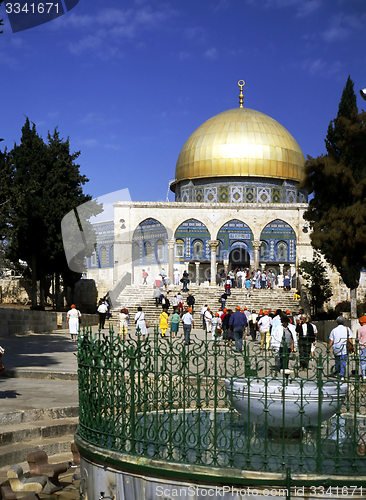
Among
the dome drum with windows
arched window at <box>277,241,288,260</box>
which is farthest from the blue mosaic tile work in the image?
arched window at <box>277,241,288,260</box>

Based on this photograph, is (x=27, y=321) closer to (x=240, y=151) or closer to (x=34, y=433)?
(x=34, y=433)

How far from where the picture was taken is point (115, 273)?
28.5 meters

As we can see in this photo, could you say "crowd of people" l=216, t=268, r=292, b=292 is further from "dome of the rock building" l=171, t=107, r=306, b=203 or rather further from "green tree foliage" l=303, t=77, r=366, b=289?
"dome of the rock building" l=171, t=107, r=306, b=203

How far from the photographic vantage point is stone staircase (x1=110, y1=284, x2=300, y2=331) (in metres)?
21.0

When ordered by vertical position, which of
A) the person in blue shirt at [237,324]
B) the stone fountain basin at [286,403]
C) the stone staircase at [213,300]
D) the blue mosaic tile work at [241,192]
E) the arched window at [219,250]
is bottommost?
the stone fountain basin at [286,403]

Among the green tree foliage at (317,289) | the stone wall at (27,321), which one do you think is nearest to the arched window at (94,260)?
the stone wall at (27,321)

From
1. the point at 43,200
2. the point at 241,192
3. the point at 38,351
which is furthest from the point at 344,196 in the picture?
the point at 241,192

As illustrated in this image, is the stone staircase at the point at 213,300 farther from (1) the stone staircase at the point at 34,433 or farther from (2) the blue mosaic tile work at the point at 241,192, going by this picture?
(1) the stone staircase at the point at 34,433

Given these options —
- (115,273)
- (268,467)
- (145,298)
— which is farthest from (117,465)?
(115,273)

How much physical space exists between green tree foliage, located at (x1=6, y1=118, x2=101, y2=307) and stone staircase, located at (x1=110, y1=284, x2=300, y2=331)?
3.07 metres

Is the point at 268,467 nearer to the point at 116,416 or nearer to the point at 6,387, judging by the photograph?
the point at 116,416

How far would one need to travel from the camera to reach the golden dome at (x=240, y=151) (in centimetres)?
3400

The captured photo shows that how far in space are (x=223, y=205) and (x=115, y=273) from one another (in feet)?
20.9

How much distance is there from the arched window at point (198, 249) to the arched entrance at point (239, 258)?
1.67 m
